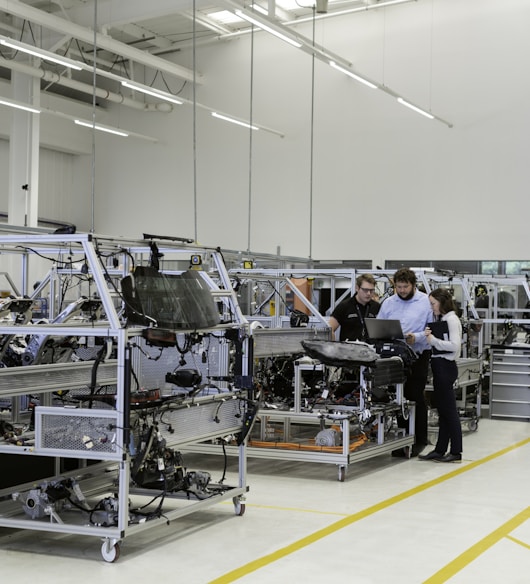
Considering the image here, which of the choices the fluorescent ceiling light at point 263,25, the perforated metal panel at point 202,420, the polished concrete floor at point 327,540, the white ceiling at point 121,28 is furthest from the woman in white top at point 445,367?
the white ceiling at point 121,28

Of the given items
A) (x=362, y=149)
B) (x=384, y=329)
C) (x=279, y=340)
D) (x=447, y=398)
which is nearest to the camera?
(x=384, y=329)

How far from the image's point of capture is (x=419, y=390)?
8117 millimetres

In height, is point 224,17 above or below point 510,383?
above

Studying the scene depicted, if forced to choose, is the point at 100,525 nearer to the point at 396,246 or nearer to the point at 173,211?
the point at 396,246

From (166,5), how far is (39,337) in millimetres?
8977

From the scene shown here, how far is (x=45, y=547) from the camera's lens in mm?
4797

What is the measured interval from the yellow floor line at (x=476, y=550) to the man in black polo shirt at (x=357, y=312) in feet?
9.23

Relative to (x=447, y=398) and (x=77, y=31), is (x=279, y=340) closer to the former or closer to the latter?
(x=447, y=398)

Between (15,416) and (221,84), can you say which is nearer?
(15,416)

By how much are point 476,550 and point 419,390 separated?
3310 millimetres

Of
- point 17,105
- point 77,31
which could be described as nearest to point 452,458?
→ point 77,31

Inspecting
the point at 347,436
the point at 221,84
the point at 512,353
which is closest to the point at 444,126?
the point at 221,84

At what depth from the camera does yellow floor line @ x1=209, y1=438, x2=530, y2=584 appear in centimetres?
436

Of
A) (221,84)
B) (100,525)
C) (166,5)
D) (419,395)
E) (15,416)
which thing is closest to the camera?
(100,525)
